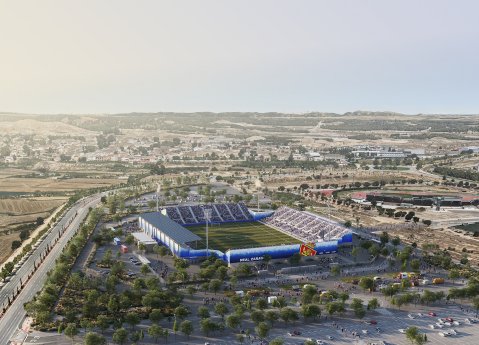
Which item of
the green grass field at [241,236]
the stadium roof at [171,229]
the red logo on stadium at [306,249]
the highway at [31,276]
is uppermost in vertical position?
the stadium roof at [171,229]

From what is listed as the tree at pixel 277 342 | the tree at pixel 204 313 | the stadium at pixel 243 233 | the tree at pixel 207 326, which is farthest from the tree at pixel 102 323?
the stadium at pixel 243 233

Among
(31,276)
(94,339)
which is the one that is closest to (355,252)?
(94,339)

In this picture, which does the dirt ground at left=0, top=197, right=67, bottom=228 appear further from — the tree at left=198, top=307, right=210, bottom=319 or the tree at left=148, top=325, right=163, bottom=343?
the tree at left=148, top=325, right=163, bottom=343

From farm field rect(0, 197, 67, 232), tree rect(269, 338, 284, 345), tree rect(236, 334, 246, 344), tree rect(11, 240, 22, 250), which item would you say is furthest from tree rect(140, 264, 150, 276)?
farm field rect(0, 197, 67, 232)

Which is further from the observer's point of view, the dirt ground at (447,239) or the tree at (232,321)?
the dirt ground at (447,239)

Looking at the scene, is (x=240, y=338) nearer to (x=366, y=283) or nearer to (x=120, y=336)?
(x=120, y=336)

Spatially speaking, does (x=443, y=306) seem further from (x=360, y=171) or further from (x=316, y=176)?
(x=360, y=171)

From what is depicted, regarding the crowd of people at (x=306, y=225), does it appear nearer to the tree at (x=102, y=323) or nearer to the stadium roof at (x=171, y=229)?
the stadium roof at (x=171, y=229)
